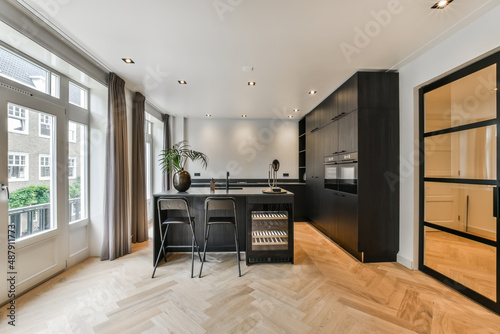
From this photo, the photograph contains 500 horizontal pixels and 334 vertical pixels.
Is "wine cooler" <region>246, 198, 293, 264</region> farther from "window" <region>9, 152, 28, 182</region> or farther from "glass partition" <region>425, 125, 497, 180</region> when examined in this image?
"window" <region>9, 152, 28, 182</region>

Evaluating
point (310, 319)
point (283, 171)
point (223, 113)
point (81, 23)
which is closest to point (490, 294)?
point (310, 319)

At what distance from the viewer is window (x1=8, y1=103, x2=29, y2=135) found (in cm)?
202

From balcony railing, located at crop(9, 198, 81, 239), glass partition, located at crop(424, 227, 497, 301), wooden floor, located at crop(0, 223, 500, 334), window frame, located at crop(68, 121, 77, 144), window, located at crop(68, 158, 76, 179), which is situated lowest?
wooden floor, located at crop(0, 223, 500, 334)

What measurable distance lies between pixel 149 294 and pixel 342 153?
3281 mm

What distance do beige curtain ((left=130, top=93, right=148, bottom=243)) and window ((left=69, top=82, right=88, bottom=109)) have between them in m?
0.73

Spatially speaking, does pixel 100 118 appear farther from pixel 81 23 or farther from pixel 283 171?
pixel 283 171

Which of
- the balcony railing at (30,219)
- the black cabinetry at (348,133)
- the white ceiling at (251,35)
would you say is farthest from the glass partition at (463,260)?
the balcony railing at (30,219)

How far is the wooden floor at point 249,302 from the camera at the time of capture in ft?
5.50

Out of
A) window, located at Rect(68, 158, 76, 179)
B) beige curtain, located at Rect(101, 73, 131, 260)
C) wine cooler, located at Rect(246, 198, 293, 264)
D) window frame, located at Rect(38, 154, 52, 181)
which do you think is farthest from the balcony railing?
wine cooler, located at Rect(246, 198, 293, 264)

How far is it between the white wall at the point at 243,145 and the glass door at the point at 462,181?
343 centimetres

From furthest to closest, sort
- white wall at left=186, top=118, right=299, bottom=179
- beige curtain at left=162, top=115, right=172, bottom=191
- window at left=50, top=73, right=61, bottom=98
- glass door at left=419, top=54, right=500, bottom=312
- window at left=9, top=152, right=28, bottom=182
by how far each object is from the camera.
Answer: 1. white wall at left=186, top=118, right=299, bottom=179
2. beige curtain at left=162, top=115, right=172, bottom=191
3. window at left=50, top=73, right=61, bottom=98
4. window at left=9, top=152, right=28, bottom=182
5. glass door at left=419, top=54, right=500, bottom=312

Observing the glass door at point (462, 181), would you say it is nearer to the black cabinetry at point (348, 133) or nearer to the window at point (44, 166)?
the black cabinetry at point (348, 133)

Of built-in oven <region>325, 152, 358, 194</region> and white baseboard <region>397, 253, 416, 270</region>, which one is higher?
built-in oven <region>325, 152, 358, 194</region>

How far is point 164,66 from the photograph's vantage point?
109 inches
